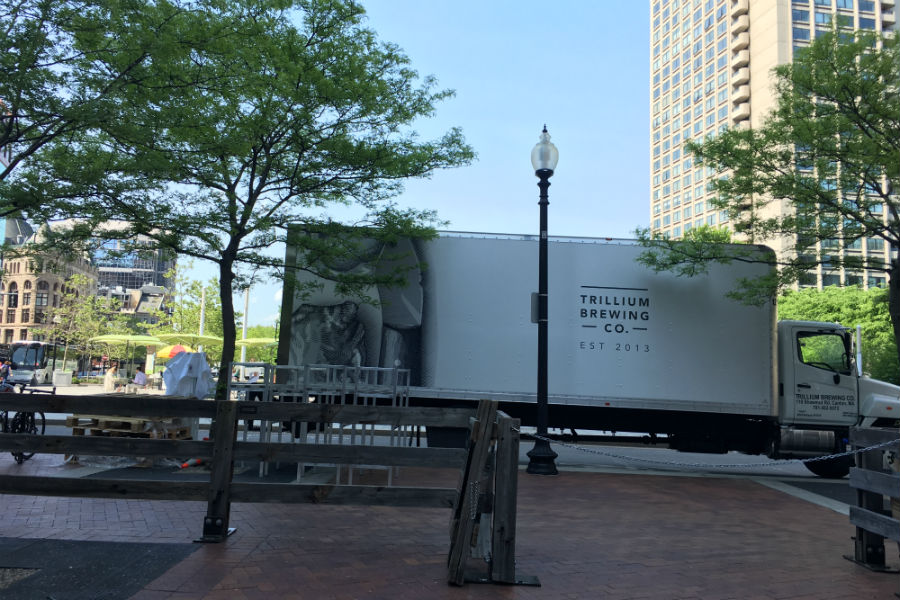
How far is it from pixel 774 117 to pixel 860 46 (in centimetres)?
172

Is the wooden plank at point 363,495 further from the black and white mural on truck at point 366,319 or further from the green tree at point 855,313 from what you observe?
the green tree at point 855,313

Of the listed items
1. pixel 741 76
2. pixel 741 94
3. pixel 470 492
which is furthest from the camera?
pixel 741 76

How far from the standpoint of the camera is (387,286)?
1054 centimetres

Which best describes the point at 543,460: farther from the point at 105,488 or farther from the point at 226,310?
the point at 105,488

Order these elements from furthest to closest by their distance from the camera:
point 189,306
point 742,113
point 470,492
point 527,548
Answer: point 742,113 → point 189,306 → point 527,548 → point 470,492

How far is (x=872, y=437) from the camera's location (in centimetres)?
513

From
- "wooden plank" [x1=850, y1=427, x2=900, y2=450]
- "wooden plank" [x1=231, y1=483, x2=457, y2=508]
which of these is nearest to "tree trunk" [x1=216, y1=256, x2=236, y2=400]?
"wooden plank" [x1=231, y1=483, x2=457, y2=508]

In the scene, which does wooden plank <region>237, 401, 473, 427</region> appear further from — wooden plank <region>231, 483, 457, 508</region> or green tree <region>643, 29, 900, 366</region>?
green tree <region>643, 29, 900, 366</region>

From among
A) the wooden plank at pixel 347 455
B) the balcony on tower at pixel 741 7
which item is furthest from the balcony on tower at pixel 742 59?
the wooden plank at pixel 347 455

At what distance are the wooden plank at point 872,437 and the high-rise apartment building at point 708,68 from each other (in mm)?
70325

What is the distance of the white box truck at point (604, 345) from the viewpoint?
10812 millimetres

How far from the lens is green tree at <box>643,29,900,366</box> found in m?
10.8

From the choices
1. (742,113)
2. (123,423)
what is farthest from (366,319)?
(742,113)

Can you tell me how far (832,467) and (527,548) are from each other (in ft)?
27.8
